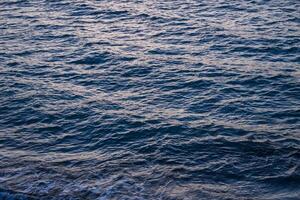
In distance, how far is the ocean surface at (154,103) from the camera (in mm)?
19531

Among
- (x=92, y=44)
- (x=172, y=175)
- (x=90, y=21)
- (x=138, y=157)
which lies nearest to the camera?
(x=172, y=175)

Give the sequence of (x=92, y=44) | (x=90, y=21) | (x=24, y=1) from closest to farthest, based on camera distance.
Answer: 1. (x=92, y=44)
2. (x=90, y=21)
3. (x=24, y=1)

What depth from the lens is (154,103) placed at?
25.5 meters

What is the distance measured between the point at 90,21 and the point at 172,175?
21.3 metres

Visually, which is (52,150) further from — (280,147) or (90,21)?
(90,21)

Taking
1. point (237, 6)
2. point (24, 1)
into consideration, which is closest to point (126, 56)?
point (237, 6)

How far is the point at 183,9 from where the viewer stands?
38.7 metres

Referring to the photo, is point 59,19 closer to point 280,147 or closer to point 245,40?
point 245,40

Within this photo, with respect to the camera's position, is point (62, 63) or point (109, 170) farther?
point (62, 63)

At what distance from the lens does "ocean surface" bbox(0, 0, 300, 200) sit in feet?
64.1

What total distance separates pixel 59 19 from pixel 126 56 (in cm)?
1025

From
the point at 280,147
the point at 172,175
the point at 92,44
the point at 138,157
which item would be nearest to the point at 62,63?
the point at 92,44

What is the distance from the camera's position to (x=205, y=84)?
26906mm

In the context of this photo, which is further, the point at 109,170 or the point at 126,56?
the point at 126,56
